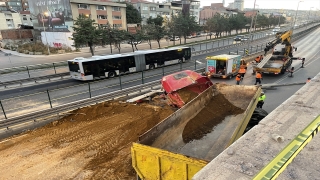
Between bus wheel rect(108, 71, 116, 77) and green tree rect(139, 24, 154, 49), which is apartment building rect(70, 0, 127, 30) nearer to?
green tree rect(139, 24, 154, 49)

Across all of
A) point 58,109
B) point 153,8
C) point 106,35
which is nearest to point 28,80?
point 58,109

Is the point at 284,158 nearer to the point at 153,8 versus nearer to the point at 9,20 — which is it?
the point at 153,8

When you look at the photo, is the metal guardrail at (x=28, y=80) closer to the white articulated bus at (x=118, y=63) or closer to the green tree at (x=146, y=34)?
the white articulated bus at (x=118, y=63)

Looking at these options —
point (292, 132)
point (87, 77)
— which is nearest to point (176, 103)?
point (292, 132)

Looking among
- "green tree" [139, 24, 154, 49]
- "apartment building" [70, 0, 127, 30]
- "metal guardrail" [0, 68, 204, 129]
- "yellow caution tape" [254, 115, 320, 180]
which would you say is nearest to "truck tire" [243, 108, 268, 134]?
"yellow caution tape" [254, 115, 320, 180]

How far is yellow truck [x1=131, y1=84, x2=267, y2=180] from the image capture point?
5117 millimetres

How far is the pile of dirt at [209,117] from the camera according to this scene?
330 inches

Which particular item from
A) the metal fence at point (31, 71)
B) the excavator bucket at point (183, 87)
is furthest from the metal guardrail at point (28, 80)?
the excavator bucket at point (183, 87)

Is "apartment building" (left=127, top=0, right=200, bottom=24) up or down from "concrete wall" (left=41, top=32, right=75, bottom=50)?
up

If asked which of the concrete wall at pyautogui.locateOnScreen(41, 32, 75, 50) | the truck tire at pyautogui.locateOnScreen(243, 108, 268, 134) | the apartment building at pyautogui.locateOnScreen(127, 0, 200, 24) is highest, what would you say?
the apartment building at pyautogui.locateOnScreen(127, 0, 200, 24)

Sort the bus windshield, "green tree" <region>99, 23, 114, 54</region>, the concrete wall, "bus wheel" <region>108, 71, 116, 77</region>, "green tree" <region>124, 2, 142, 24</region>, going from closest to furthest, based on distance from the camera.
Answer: the bus windshield, "bus wheel" <region>108, 71, 116, 77</region>, "green tree" <region>99, 23, 114, 54</region>, the concrete wall, "green tree" <region>124, 2, 142, 24</region>

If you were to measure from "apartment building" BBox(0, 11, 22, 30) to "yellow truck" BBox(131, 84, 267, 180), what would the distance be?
75800mm

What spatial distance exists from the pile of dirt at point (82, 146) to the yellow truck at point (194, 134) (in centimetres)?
161

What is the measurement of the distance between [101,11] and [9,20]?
36.0m
